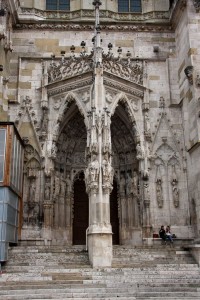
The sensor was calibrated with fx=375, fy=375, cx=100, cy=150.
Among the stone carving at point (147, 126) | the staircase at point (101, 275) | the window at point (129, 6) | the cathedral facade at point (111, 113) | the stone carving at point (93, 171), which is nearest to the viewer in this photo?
the staircase at point (101, 275)

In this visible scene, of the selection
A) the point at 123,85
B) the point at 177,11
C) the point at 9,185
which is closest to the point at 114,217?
the point at 123,85

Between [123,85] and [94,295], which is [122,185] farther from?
[94,295]

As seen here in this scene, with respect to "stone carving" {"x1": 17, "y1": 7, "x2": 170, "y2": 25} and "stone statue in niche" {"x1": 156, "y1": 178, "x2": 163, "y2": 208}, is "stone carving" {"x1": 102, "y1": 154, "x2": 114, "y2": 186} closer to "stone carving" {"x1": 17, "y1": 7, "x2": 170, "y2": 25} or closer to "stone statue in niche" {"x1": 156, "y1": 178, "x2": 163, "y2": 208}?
"stone statue in niche" {"x1": 156, "y1": 178, "x2": 163, "y2": 208}

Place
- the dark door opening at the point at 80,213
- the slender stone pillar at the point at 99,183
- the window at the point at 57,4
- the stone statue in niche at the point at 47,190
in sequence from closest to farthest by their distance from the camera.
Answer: the slender stone pillar at the point at 99,183, the stone statue in niche at the point at 47,190, the dark door opening at the point at 80,213, the window at the point at 57,4

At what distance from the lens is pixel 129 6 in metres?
19.4

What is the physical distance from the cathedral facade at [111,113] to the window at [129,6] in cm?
129

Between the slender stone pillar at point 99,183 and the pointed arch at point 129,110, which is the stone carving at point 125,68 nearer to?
the pointed arch at point 129,110

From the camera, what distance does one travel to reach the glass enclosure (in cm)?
1188

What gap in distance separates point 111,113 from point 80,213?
475 centimetres

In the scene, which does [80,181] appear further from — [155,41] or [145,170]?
[155,41]

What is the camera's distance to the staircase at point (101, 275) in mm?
9672

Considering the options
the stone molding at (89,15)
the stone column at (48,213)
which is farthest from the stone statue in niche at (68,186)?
the stone molding at (89,15)

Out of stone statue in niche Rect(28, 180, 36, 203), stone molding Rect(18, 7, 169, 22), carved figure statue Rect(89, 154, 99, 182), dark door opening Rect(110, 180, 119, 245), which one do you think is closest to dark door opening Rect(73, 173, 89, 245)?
dark door opening Rect(110, 180, 119, 245)

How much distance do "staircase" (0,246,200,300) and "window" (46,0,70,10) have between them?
12.4 m
